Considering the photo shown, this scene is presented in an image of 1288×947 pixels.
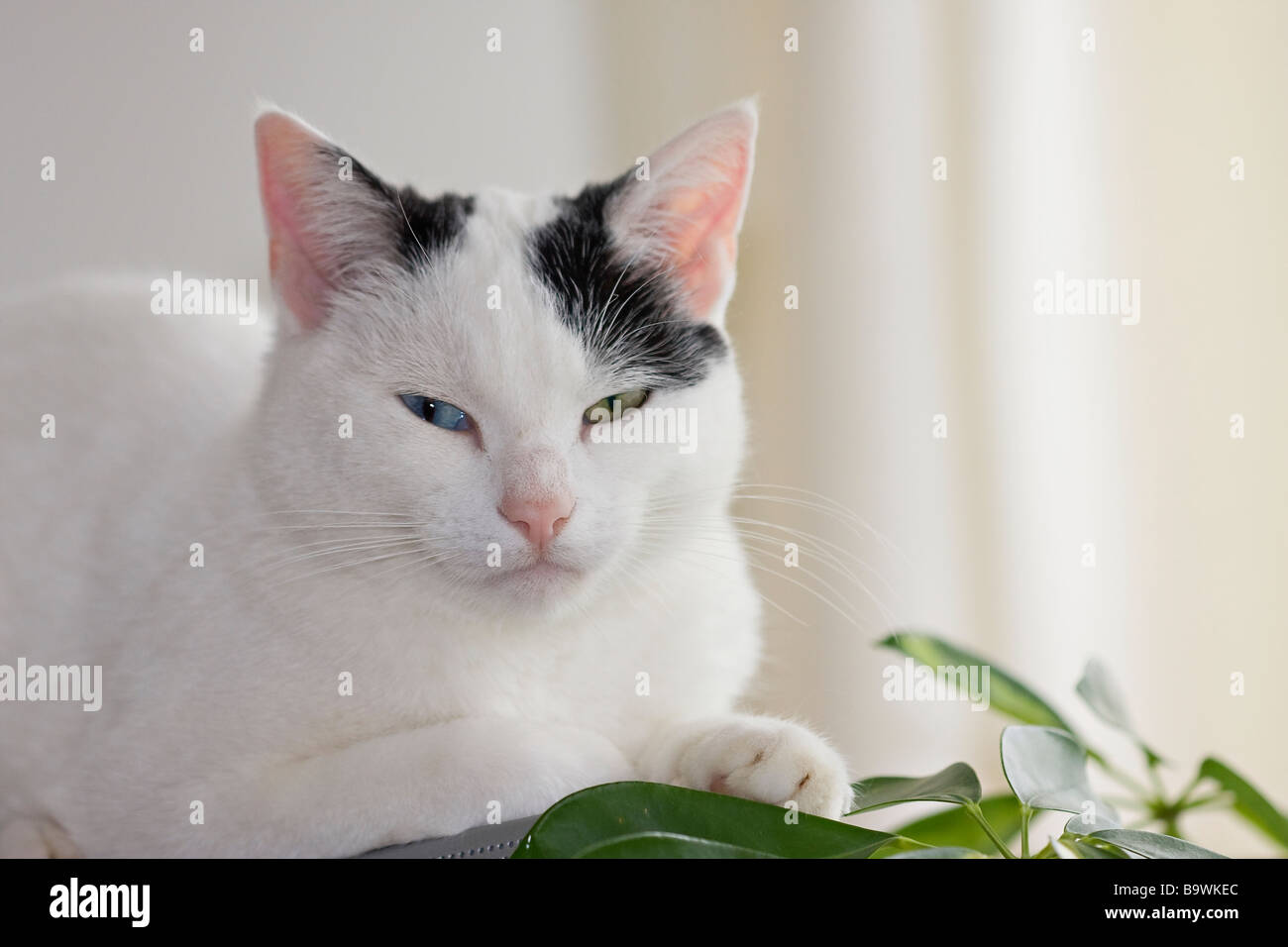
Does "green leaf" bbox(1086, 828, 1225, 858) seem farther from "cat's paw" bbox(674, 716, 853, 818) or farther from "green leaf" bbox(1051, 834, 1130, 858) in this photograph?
"cat's paw" bbox(674, 716, 853, 818)

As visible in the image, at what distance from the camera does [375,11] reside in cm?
219

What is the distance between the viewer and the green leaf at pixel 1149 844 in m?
0.87

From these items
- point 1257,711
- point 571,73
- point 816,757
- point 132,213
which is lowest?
point 1257,711

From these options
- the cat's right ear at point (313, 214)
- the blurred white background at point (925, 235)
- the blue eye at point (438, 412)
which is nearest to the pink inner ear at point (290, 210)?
the cat's right ear at point (313, 214)

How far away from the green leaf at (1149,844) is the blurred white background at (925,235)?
1.40m

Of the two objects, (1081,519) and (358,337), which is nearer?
(358,337)

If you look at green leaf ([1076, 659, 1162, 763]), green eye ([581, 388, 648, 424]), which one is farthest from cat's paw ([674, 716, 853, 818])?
green leaf ([1076, 659, 1162, 763])

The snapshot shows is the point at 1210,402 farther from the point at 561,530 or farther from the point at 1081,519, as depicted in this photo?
the point at 561,530

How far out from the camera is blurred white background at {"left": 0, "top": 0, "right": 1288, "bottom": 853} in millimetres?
2109

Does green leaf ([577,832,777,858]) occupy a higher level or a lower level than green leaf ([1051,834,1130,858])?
higher

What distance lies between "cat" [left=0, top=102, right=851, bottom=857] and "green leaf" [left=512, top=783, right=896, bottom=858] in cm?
11
